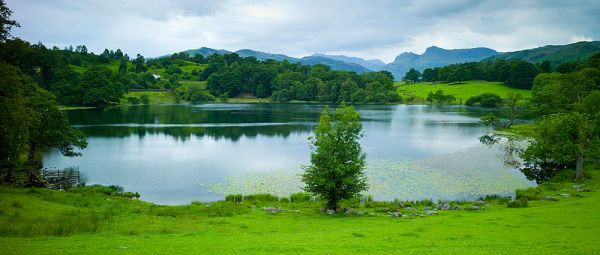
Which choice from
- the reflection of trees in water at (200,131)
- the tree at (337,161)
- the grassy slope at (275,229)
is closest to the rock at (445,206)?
the grassy slope at (275,229)

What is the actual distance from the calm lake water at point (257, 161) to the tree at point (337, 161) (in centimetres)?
Answer: 816

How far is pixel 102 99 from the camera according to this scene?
463ft

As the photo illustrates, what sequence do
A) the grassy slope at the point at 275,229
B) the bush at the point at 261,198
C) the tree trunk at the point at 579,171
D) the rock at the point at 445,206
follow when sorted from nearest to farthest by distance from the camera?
1. the grassy slope at the point at 275,229
2. the rock at the point at 445,206
3. the bush at the point at 261,198
4. the tree trunk at the point at 579,171

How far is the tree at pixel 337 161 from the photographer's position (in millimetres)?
31594

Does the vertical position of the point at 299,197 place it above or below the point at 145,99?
below

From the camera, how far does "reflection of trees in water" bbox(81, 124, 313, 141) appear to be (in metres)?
80.2

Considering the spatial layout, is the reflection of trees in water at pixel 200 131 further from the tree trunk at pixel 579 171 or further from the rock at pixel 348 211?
the tree trunk at pixel 579 171

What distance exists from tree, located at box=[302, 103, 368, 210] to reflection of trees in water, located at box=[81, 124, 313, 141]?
47.2 metres

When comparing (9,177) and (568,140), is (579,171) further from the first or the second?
(9,177)

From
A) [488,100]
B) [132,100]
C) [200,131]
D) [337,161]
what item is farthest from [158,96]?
[337,161]

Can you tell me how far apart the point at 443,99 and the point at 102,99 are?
5309 inches

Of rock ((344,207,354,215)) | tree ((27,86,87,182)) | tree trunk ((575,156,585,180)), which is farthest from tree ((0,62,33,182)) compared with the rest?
tree trunk ((575,156,585,180))

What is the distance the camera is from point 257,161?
57656 mm

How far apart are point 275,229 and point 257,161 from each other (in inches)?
1285
